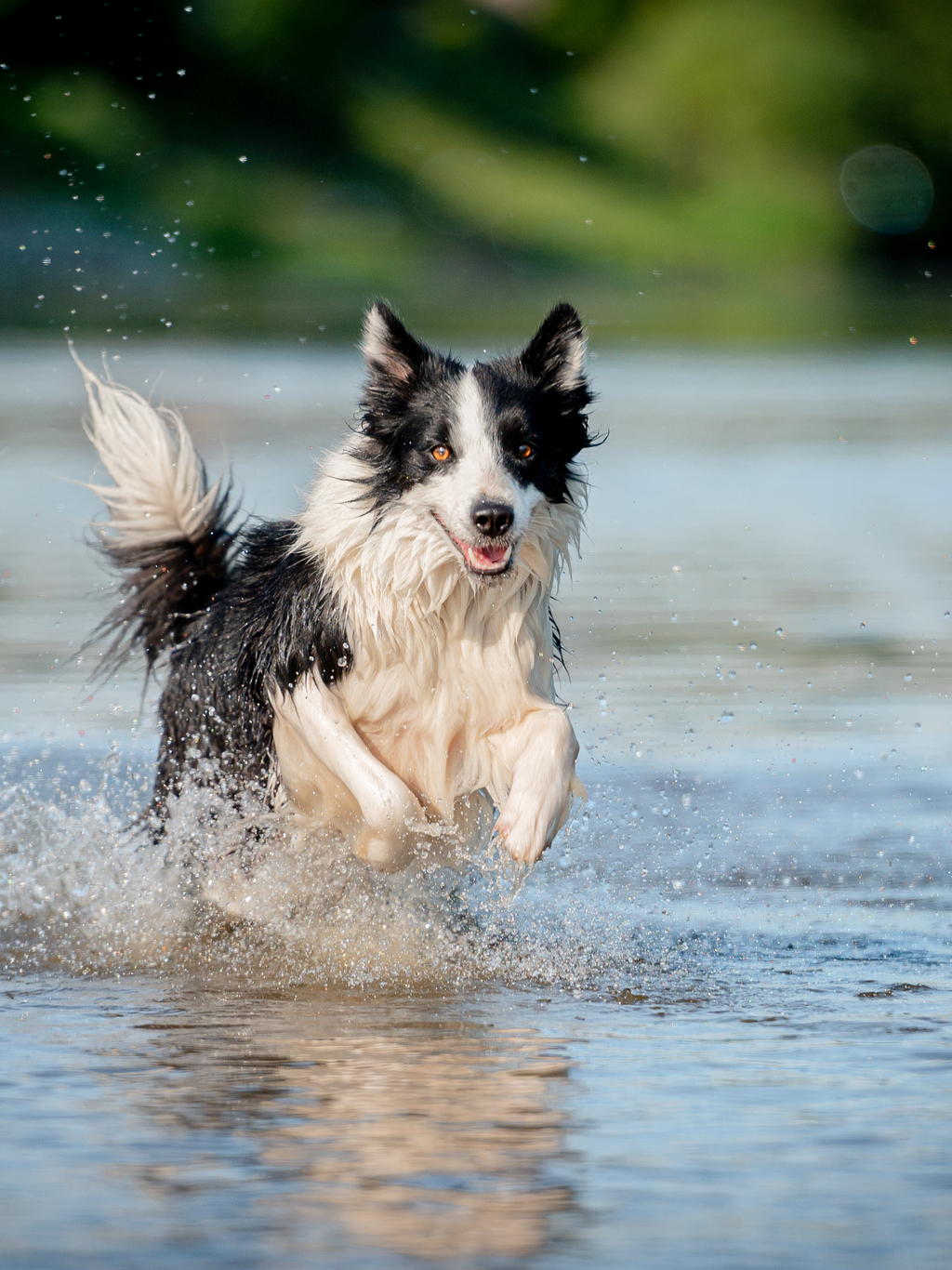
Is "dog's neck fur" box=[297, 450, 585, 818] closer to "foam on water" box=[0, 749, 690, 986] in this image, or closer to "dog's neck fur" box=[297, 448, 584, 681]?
"dog's neck fur" box=[297, 448, 584, 681]

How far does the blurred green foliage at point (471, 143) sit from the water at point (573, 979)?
65.6 ft

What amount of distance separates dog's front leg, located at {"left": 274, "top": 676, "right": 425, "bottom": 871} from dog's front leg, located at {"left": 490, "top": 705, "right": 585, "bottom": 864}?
0.27 metres

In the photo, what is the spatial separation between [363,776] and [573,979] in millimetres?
758

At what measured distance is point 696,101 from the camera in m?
39.6

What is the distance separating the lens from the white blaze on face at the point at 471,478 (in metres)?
4.83

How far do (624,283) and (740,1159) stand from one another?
29008 mm

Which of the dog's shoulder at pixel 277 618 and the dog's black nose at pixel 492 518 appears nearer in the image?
the dog's black nose at pixel 492 518

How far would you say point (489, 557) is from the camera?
490 cm

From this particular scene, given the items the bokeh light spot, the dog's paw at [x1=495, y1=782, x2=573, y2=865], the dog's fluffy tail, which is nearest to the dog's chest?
the dog's paw at [x1=495, y1=782, x2=573, y2=865]

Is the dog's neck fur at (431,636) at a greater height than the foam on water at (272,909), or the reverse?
the dog's neck fur at (431,636)

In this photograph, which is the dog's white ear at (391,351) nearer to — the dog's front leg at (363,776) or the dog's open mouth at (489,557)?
the dog's open mouth at (489,557)

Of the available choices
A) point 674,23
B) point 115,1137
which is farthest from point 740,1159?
point 674,23

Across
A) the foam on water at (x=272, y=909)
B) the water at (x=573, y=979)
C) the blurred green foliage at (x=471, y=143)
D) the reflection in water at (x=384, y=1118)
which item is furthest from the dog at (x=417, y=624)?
the blurred green foliage at (x=471, y=143)

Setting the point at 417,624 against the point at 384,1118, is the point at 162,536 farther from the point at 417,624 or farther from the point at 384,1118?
the point at 384,1118
